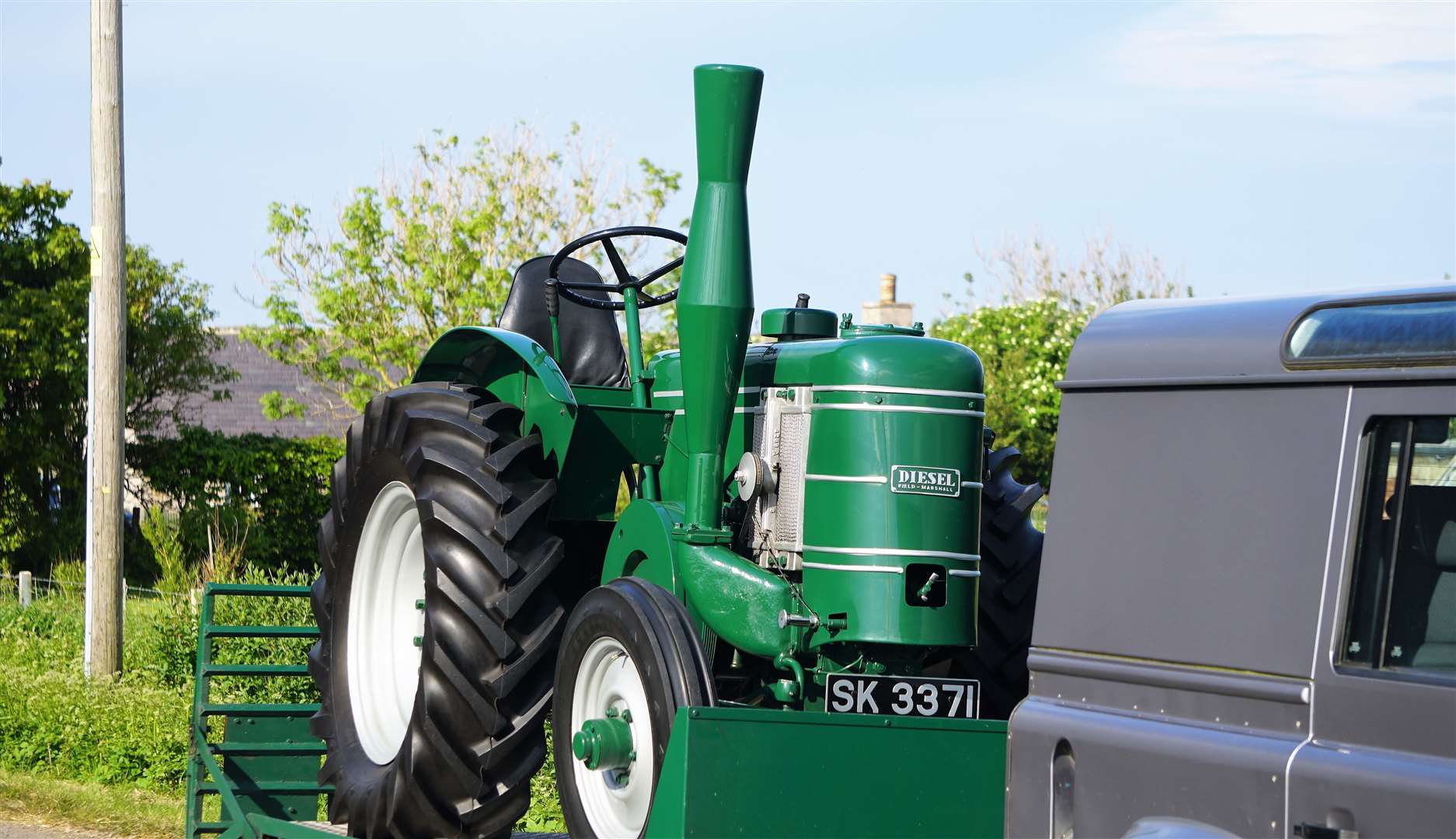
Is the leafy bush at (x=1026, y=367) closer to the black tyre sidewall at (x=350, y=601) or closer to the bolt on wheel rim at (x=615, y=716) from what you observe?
the black tyre sidewall at (x=350, y=601)

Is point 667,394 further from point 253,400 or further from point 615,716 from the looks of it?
point 253,400

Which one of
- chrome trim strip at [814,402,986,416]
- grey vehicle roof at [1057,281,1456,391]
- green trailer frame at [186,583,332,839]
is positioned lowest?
green trailer frame at [186,583,332,839]

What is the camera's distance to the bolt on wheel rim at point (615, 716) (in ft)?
14.8

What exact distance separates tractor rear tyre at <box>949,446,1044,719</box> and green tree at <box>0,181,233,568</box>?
1614cm

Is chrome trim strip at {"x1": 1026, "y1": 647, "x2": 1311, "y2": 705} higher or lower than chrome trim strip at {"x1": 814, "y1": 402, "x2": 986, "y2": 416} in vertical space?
lower

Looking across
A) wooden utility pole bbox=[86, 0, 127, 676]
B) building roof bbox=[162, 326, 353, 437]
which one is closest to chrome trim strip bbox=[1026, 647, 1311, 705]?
wooden utility pole bbox=[86, 0, 127, 676]

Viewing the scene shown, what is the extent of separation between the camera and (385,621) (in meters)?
6.09

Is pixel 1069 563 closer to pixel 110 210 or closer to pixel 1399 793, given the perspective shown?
pixel 1399 793

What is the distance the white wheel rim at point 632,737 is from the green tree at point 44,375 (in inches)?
632

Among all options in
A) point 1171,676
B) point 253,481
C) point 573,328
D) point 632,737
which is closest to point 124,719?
point 573,328

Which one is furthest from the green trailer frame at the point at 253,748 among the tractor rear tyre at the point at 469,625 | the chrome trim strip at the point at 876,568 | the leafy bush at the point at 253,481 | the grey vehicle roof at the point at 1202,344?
the leafy bush at the point at 253,481

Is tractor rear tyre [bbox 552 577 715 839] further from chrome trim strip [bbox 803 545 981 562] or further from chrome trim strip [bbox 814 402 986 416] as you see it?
chrome trim strip [bbox 814 402 986 416]

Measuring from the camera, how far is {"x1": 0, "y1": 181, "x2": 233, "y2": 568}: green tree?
19188mm

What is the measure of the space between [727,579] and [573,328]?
2091 millimetres
